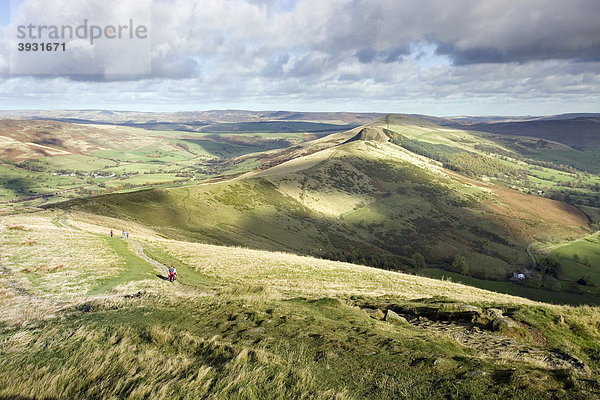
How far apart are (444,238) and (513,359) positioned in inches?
4979

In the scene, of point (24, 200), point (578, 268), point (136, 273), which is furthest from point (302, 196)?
point (24, 200)

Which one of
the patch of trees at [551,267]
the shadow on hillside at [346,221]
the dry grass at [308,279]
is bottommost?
the patch of trees at [551,267]

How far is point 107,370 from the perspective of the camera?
10.0 meters

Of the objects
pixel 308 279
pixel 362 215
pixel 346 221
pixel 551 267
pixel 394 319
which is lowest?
pixel 551 267

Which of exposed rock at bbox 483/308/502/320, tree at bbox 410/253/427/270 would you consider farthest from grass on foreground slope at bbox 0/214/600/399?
tree at bbox 410/253/427/270

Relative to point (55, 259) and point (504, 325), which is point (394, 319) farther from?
point (55, 259)

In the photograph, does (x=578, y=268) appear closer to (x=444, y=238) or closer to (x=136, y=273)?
(x=444, y=238)

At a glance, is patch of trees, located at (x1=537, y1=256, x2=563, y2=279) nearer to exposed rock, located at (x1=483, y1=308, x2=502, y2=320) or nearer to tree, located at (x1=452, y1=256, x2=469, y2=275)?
tree, located at (x1=452, y1=256, x2=469, y2=275)

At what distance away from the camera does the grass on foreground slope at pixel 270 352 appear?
878 cm

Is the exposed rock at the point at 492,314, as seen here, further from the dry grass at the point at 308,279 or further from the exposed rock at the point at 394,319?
the dry grass at the point at 308,279

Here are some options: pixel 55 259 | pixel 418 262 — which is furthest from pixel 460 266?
pixel 55 259

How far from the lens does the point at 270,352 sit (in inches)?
447

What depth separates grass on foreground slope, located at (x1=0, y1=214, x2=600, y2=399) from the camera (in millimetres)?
8781

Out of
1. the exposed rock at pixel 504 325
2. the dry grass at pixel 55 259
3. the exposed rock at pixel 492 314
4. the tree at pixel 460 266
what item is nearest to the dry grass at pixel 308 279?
the dry grass at pixel 55 259
